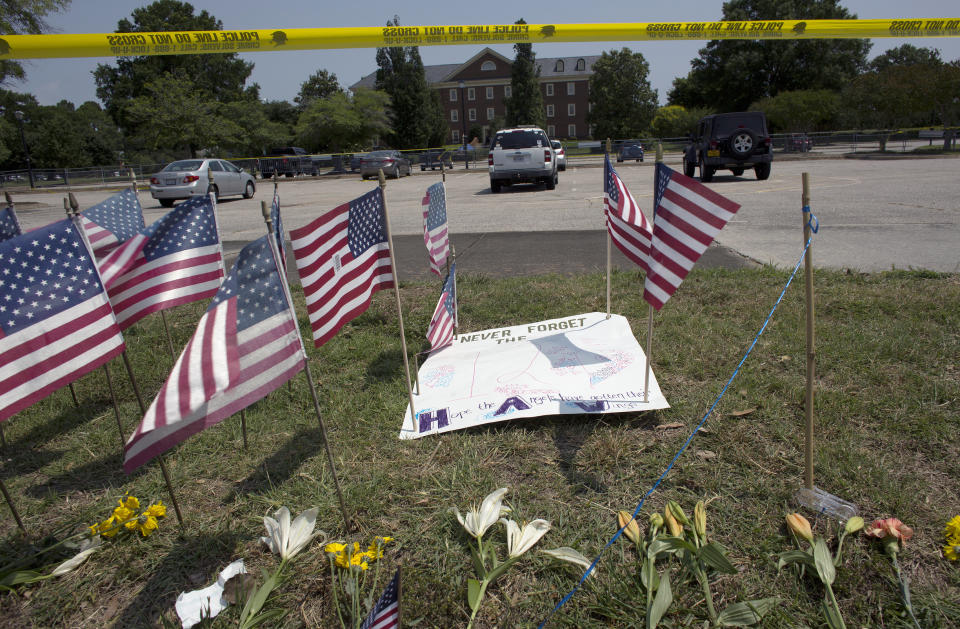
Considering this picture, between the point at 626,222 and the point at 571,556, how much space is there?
6.89 feet

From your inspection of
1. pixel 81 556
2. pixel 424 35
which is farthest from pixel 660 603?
pixel 424 35

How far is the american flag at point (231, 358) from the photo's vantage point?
1.92 m

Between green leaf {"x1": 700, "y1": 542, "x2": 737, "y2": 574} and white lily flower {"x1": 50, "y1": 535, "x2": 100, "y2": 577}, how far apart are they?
2631 mm

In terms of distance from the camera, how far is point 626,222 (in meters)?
3.55

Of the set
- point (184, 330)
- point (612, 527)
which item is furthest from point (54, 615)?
point (184, 330)

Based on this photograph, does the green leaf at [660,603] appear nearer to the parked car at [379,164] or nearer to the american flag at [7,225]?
the american flag at [7,225]

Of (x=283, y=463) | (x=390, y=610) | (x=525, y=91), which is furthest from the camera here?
(x=525, y=91)

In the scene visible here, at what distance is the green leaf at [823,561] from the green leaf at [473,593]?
4.14ft

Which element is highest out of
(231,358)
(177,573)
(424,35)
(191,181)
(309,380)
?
(424,35)

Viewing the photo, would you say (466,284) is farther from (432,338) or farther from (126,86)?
(126,86)

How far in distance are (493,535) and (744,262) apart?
222 inches

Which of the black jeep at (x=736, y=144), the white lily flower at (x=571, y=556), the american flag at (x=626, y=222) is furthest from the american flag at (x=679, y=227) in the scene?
the black jeep at (x=736, y=144)

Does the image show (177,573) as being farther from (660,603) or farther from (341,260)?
(660,603)

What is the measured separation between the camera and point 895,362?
12.5ft
